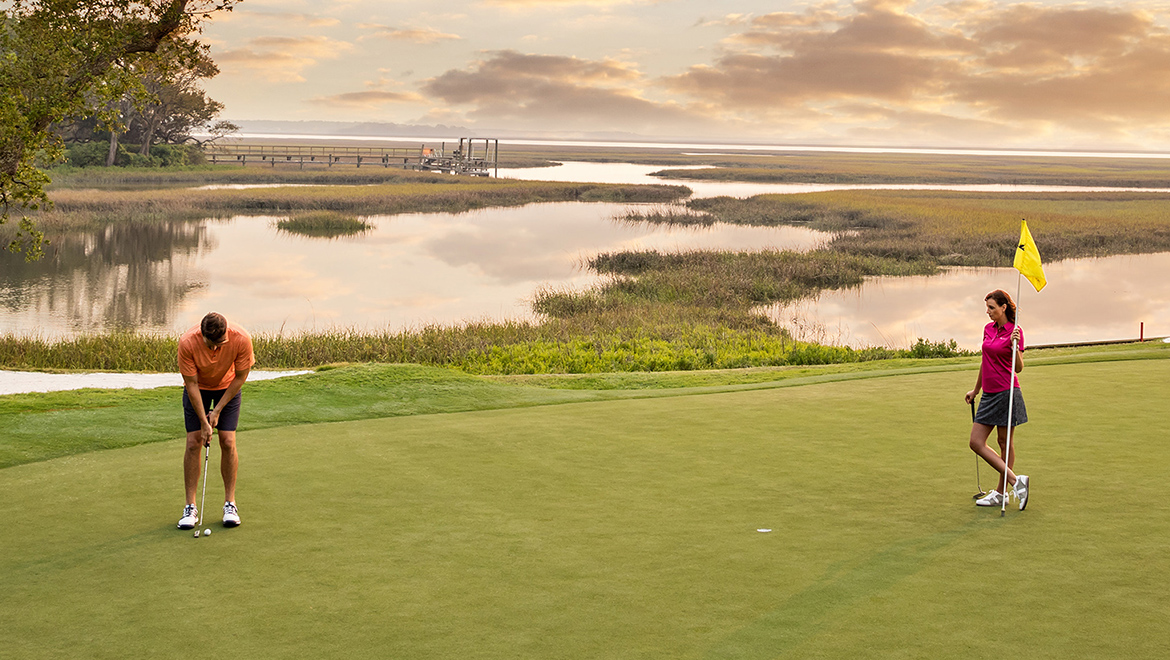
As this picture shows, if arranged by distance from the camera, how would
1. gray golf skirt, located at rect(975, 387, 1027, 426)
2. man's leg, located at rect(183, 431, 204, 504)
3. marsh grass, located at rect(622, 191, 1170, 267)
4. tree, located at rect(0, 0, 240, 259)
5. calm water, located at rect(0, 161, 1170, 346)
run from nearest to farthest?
man's leg, located at rect(183, 431, 204, 504) < gray golf skirt, located at rect(975, 387, 1027, 426) < tree, located at rect(0, 0, 240, 259) < calm water, located at rect(0, 161, 1170, 346) < marsh grass, located at rect(622, 191, 1170, 267)

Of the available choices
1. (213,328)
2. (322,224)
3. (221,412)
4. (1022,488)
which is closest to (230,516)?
(221,412)

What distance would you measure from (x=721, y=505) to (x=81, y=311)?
31.0m

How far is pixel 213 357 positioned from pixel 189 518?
1282 millimetres

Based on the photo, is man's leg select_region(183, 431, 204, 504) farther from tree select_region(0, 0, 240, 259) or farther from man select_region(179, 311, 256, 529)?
tree select_region(0, 0, 240, 259)

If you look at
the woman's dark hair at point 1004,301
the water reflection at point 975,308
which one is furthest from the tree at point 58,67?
the water reflection at point 975,308

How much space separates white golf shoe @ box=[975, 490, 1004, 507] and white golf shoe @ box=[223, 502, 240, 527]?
6.10 m

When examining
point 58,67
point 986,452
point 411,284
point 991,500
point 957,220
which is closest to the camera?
point 991,500

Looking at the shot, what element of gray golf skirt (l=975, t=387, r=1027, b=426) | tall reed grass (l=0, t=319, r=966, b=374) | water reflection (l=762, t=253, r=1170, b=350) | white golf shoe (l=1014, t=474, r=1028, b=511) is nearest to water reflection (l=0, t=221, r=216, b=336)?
tall reed grass (l=0, t=319, r=966, b=374)

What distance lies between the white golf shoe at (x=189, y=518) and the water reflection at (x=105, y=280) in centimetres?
2383

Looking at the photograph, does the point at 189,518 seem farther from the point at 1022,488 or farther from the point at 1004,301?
the point at 1004,301

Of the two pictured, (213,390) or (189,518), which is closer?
(189,518)

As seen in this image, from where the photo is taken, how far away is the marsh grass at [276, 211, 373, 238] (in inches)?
2271

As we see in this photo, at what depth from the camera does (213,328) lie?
26.6ft

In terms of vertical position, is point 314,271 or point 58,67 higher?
point 58,67
